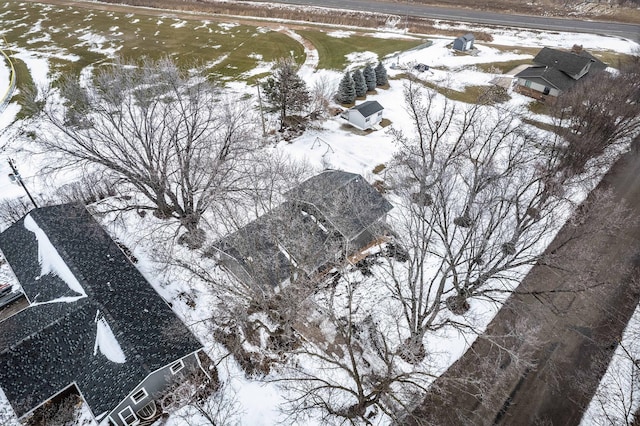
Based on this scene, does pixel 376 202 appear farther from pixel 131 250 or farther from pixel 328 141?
pixel 131 250

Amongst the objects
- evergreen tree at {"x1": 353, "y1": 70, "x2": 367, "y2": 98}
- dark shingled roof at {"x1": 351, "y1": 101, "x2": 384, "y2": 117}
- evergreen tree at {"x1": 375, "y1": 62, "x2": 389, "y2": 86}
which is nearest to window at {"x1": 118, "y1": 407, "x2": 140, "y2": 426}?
dark shingled roof at {"x1": 351, "y1": 101, "x2": 384, "y2": 117}

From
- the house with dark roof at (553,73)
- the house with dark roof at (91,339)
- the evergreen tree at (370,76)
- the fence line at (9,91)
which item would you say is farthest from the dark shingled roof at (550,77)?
the fence line at (9,91)

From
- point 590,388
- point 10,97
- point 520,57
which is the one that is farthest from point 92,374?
point 520,57

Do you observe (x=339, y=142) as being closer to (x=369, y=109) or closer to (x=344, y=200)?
(x=369, y=109)

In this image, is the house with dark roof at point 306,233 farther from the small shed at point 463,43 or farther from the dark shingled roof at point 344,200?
the small shed at point 463,43

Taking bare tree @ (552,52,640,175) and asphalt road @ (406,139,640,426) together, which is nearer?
asphalt road @ (406,139,640,426)

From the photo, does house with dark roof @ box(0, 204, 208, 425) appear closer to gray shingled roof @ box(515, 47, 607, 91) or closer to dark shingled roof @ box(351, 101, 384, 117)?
dark shingled roof @ box(351, 101, 384, 117)

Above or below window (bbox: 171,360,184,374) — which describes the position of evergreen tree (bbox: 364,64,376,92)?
above
